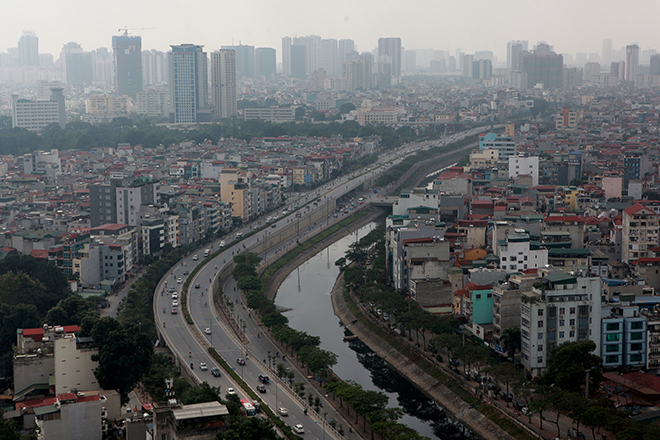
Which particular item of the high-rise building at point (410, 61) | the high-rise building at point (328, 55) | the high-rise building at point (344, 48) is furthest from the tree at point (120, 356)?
the high-rise building at point (410, 61)

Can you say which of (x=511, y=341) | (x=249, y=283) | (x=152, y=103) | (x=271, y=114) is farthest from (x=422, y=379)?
(x=152, y=103)

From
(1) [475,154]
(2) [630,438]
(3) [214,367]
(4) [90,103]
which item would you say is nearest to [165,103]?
(4) [90,103]

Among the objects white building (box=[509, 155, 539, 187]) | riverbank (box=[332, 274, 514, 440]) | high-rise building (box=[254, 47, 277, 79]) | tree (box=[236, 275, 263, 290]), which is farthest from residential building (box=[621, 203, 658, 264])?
high-rise building (box=[254, 47, 277, 79])

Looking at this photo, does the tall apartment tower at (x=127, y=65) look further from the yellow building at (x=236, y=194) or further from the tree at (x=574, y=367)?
the tree at (x=574, y=367)

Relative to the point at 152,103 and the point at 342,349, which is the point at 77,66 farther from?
the point at 342,349

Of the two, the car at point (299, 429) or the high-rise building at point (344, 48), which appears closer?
the car at point (299, 429)

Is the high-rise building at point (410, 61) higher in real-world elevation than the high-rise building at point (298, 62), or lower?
higher

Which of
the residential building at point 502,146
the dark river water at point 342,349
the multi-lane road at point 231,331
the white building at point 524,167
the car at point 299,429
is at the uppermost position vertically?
the residential building at point 502,146
